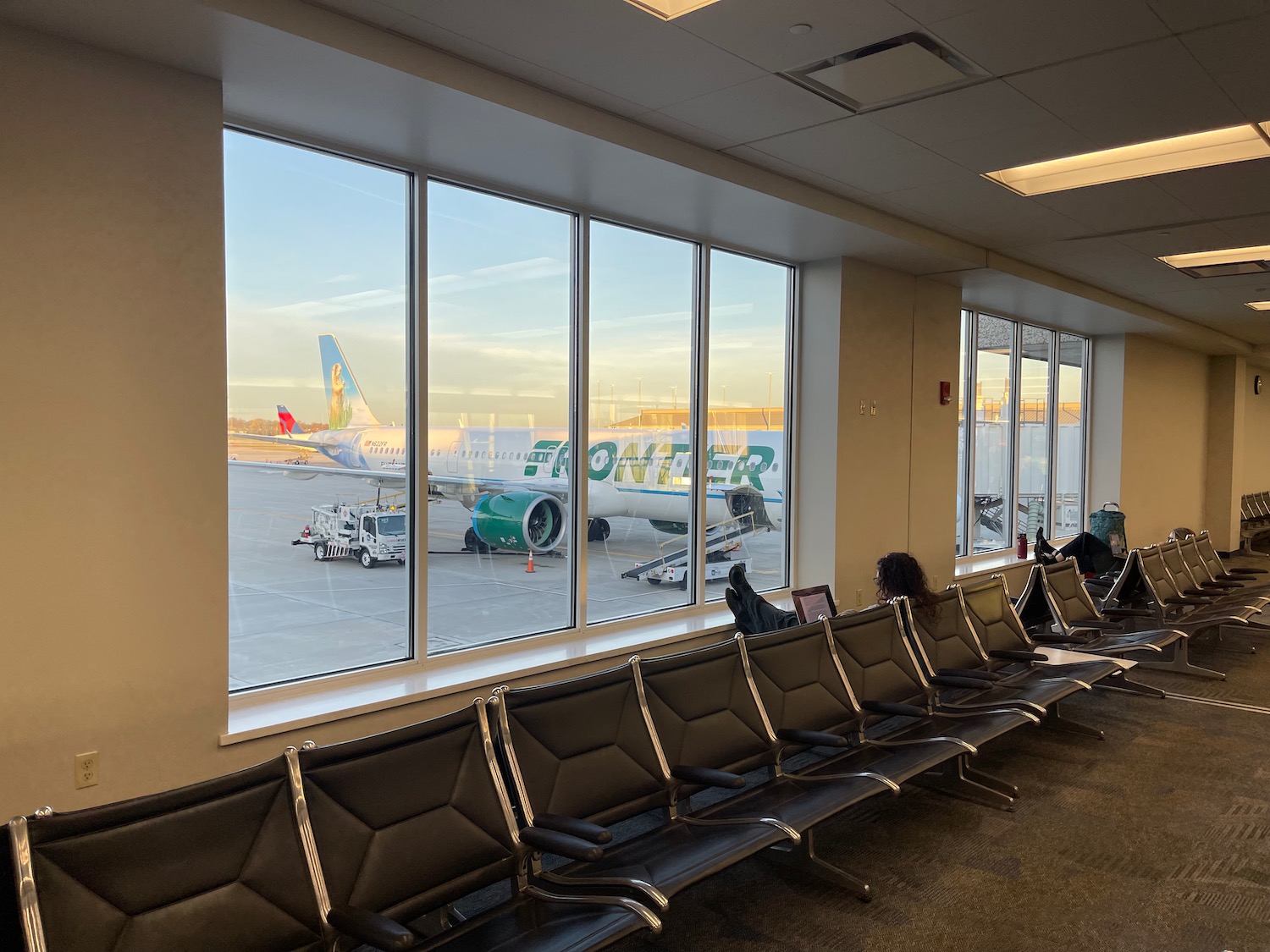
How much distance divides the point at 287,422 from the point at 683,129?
7.57ft

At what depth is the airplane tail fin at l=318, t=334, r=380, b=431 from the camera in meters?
4.22

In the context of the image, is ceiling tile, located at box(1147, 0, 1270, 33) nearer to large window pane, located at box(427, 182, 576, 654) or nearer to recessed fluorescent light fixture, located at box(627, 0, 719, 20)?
recessed fluorescent light fixture, located at box(627, 0, 719, 20)

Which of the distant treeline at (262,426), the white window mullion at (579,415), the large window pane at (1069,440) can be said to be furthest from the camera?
the large window pane at (1069,440)

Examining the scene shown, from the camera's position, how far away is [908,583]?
4715 mm

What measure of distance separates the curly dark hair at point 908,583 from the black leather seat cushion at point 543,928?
2.87m

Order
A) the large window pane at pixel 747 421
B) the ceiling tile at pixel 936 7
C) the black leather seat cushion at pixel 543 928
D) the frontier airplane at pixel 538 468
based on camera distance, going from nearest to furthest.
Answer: the black leather seat cushion at pixel 543 928, the ceiling tile at pixel 936 7, the frontier airplane at pixel 538 468, the large window pane at pixel 747 421

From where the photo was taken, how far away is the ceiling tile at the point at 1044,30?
9.86 feet

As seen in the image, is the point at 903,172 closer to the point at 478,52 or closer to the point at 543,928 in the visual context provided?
the point at 478,52

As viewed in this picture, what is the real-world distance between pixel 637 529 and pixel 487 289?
1.84 metres

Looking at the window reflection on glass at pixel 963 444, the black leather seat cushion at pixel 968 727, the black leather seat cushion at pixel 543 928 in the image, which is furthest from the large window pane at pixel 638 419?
the window reflection on glass at pixel 963 444

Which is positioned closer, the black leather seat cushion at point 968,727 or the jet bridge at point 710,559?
the black leather seat cushion at point 968,727

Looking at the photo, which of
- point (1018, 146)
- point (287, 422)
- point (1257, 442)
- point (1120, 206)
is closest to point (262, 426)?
point (287, 422)

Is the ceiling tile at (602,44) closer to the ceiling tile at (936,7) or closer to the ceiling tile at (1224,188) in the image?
the ceiling tile at (936,7)

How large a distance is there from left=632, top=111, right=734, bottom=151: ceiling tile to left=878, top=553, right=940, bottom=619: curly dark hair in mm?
2289
